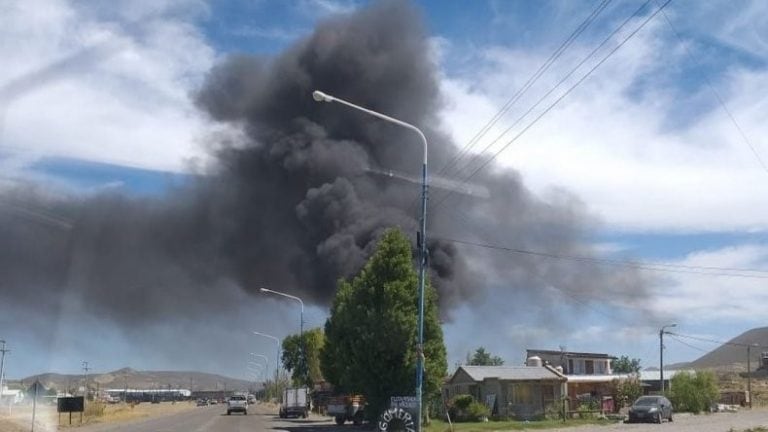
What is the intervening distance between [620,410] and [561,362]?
18879 millimetres

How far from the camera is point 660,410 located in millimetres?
45750

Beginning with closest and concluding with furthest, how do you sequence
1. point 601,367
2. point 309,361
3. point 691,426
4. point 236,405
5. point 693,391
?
1. point 691,426
2. point 693,391
3. point 236,405
4. point 309,361
5. point 601,367

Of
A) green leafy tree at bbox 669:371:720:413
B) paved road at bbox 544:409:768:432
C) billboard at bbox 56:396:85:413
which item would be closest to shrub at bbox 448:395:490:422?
paved road at bbox 544:409:768:432

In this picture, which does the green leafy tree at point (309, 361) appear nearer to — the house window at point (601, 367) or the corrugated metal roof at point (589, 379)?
the corrugated metal roof at point (589, 379)

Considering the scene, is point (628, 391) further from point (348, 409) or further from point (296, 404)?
point (296, 404)

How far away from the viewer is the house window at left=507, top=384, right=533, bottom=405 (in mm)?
55438

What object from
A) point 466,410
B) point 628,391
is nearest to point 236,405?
point 466,410

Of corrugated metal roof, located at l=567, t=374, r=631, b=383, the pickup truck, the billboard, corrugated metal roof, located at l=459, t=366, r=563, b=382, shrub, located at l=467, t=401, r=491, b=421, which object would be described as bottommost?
the pickup truck

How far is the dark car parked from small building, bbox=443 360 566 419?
26.7 ft

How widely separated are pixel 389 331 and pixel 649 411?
653 inches

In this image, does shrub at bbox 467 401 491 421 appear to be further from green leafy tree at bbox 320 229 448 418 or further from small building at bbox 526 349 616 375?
small building at bbox 526 349 616 375

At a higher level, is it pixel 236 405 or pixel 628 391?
pixel 628 391

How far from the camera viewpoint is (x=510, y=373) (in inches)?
2266

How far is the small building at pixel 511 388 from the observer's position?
54625mm
